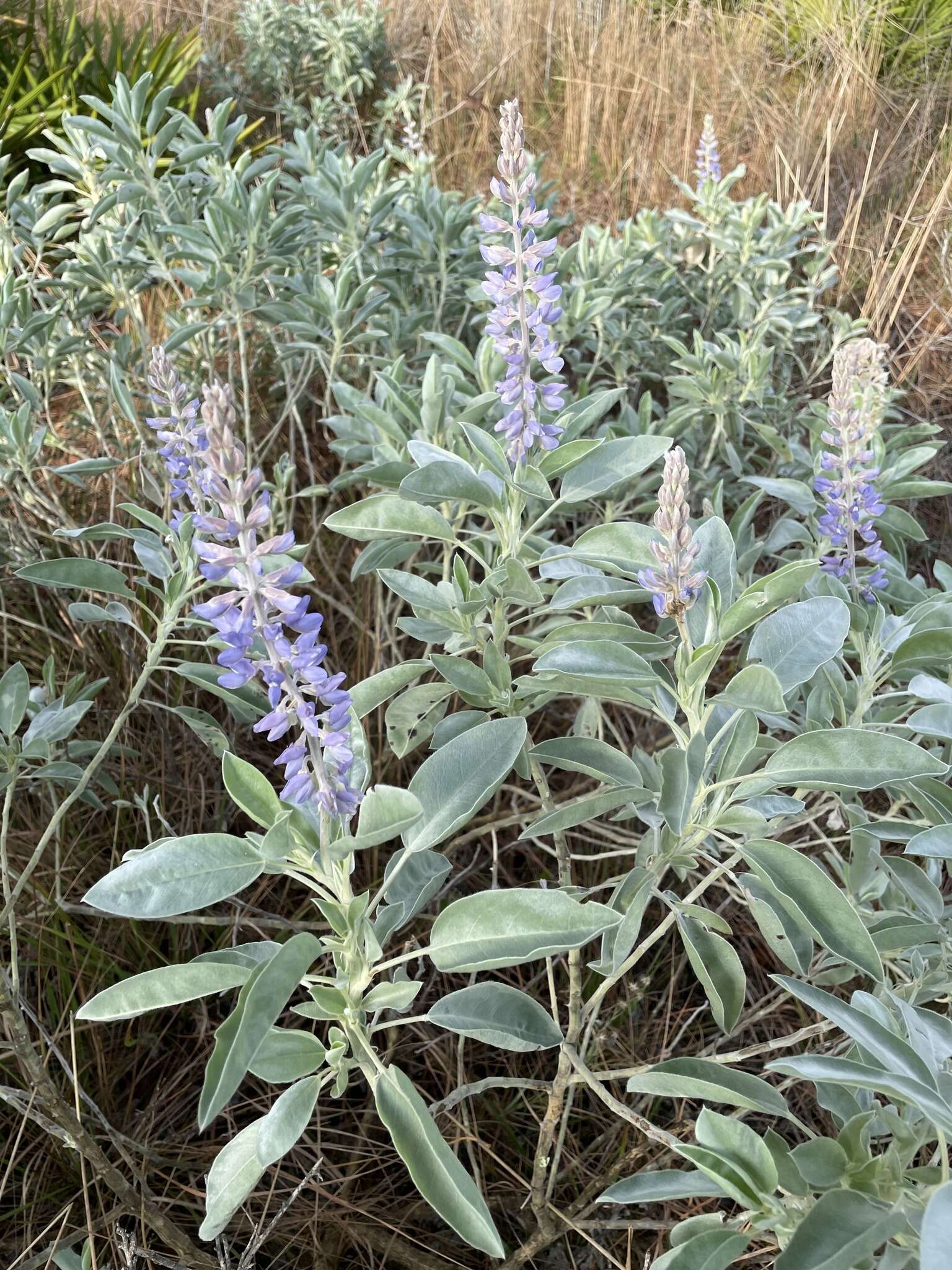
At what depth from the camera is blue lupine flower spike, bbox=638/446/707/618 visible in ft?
2.86

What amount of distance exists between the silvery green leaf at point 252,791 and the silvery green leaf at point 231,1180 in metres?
0.28

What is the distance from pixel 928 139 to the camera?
5078 millimetres

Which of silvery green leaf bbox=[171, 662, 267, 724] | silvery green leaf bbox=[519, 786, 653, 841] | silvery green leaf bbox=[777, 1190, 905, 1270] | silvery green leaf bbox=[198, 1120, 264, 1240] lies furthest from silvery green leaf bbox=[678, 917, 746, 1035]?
silvery green leaf bbox=[171, 662, 267, 724]

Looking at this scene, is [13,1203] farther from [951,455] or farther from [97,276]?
[951,455]

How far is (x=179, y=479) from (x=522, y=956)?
980 mm

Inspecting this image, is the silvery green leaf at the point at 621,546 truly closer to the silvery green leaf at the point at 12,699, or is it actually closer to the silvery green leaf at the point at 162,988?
the silvery green leaf at the point at 162,988

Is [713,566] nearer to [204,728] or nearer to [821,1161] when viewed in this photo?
[821,1161]

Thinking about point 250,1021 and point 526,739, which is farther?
point 526,739

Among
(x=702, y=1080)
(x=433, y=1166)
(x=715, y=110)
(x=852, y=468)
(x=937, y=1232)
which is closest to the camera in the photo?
(x=937, y=1232)

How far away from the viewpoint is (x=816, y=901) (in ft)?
2.89

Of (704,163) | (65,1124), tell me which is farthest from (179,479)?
(704,163)

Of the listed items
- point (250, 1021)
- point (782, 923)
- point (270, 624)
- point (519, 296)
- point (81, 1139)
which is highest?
point (519, 296)

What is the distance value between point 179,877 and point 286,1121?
237mm

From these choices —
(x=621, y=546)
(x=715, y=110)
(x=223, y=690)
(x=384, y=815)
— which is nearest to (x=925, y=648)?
(x=621, y=546)
